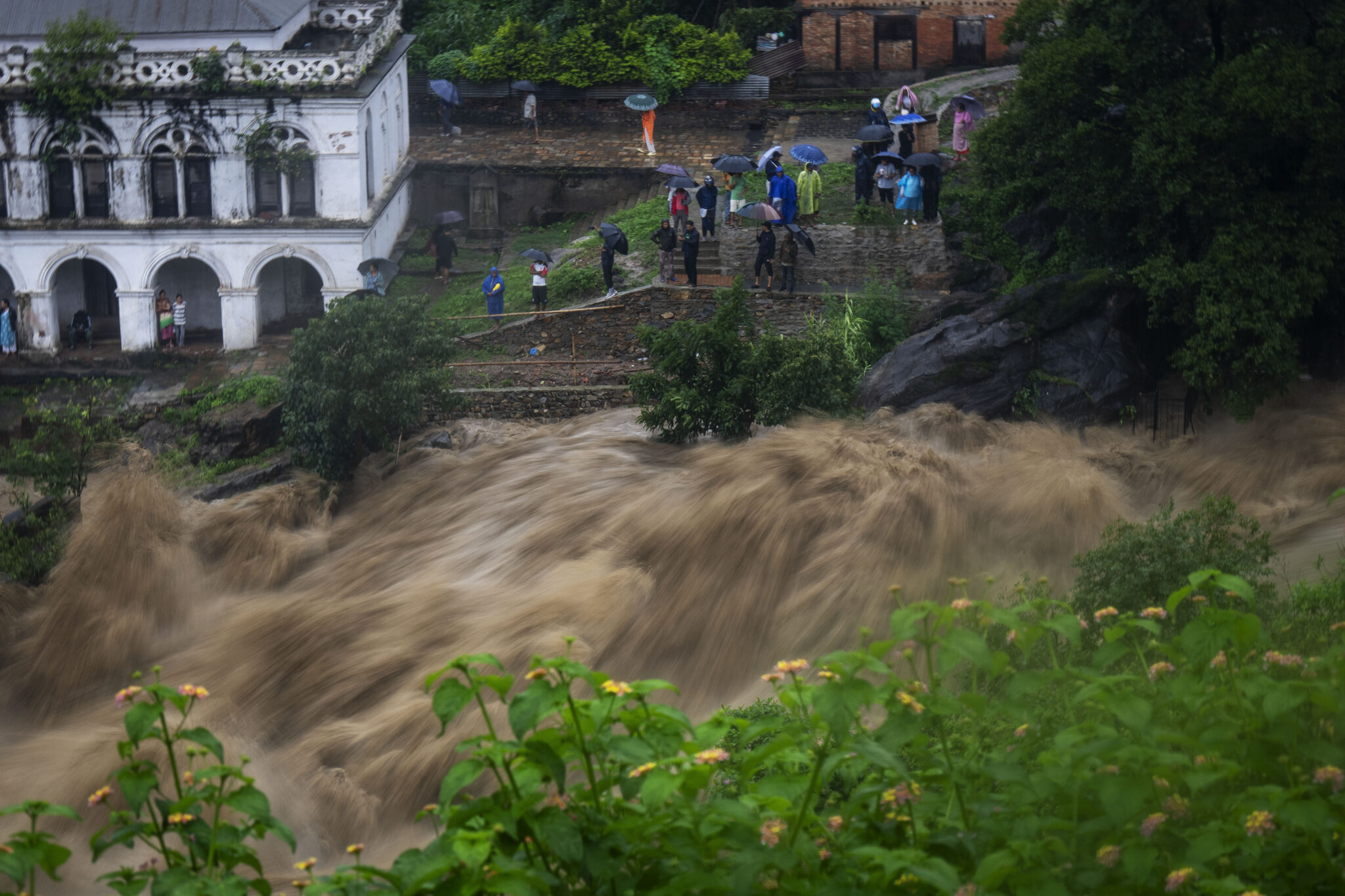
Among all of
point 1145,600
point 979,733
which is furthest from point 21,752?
point 1145,600

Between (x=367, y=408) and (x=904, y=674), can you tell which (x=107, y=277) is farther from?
(x=904, y=674)

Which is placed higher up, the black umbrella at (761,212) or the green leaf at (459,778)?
the black umbrella at (761,212)

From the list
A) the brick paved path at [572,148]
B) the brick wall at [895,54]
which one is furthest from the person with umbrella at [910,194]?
the brick wall at [895,54]

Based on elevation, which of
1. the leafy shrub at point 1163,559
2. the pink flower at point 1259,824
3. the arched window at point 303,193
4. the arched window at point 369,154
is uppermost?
the arched window at point 369,154

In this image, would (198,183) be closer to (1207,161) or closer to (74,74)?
(74,74)

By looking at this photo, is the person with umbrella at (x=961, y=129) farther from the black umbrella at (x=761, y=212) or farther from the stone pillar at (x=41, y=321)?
the stone pillar at (x=41, y=321)

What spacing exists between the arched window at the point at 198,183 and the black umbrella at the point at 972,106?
16.2 meters

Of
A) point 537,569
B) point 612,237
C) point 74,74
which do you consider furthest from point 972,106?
point 74,74

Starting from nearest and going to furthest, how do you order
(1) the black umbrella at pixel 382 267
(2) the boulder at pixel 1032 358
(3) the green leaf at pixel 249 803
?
(3) the green leaf at pixel 249 803 < (2) the boulder at pixel 1032 358 < (1) the black umbrella at pixel 382 267

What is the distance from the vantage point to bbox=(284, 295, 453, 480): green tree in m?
21.7

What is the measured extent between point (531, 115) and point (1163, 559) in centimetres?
2873

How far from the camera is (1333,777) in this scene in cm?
504

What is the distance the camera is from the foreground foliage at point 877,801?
189 inches

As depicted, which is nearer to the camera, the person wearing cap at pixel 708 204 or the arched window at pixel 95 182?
the person wearing cap at pixel 708 204
